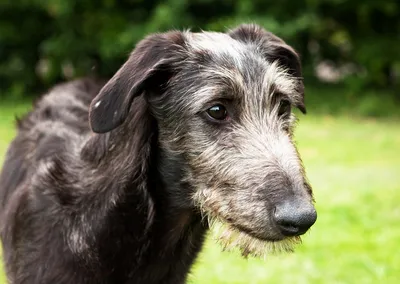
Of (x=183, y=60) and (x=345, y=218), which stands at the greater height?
(x=183, y=60)

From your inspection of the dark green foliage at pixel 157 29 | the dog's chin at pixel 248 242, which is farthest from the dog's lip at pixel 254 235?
the dark green foliage at pixel 157 29

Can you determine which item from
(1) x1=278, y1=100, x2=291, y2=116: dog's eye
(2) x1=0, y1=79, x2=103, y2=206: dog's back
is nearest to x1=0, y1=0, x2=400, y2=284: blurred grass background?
(2) x1=0, y1=79, x2=103, y2=206: dog's back

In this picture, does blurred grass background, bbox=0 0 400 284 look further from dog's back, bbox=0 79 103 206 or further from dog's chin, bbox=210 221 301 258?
dog's chin, bbox=210 221 301 258

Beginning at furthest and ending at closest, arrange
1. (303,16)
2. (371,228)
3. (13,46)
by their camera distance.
Answer: (13,46), (303,16), (371,228)

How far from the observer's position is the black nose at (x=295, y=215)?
3.04 meters

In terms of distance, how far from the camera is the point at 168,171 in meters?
3.66

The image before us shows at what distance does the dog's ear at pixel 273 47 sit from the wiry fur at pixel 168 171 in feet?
0.04

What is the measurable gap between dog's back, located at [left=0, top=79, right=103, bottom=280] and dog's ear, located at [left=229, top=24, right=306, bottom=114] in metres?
1.20

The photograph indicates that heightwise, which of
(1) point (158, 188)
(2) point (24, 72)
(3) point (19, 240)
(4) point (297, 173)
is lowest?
(2) point (24, 72)

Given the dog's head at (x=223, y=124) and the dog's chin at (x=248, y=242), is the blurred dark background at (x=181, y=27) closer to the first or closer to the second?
the dog's head at (x=223, y=124)

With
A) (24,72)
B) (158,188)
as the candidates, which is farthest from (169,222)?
(24,72)

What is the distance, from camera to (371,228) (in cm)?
746

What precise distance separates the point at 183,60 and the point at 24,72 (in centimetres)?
1679

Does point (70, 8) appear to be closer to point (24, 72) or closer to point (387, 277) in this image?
point (24, 72)
